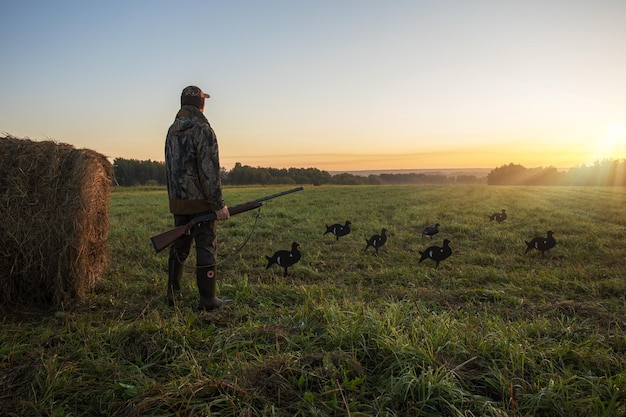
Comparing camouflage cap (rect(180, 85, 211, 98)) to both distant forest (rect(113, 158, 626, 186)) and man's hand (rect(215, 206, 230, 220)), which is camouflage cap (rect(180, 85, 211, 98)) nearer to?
man's hand (rect(215, 206, 230, 220))

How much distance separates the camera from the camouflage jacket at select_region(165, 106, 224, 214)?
448 cm

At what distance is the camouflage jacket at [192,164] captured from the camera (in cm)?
448

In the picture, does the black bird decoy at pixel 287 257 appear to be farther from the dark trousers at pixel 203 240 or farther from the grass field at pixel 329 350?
the dark trousers at pixel 203 240

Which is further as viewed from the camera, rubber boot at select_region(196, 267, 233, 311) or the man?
rubber boot at select_region(196, 267, 233, 311)

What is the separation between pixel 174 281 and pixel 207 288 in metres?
0.71

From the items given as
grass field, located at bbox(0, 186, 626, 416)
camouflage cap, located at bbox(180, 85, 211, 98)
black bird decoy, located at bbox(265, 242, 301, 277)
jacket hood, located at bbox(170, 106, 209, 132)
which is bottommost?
grass field, located at bbox(0, 186, 626, 416)

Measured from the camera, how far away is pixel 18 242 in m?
4.43

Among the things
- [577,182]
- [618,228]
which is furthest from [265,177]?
[618,228]

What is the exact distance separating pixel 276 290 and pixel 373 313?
6.76 ft

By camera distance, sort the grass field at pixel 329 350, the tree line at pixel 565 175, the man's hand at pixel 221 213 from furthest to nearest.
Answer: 1. the tree line at pixel 565 175
2. the man's hand at pixel 221 213
3. the grass field at pixel 329 350

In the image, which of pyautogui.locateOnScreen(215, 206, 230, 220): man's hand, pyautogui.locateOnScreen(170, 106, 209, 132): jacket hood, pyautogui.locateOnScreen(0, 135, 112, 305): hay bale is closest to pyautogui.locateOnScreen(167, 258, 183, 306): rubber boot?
pyautogui.locateOnScreen(215, 206, 230, 220): man's hand

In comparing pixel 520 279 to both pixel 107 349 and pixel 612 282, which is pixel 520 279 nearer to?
pixel 612 282

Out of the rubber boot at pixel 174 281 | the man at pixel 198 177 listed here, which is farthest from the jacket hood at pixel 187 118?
the rubber boot at pixel 174 281

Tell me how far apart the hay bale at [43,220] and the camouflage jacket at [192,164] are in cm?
131
